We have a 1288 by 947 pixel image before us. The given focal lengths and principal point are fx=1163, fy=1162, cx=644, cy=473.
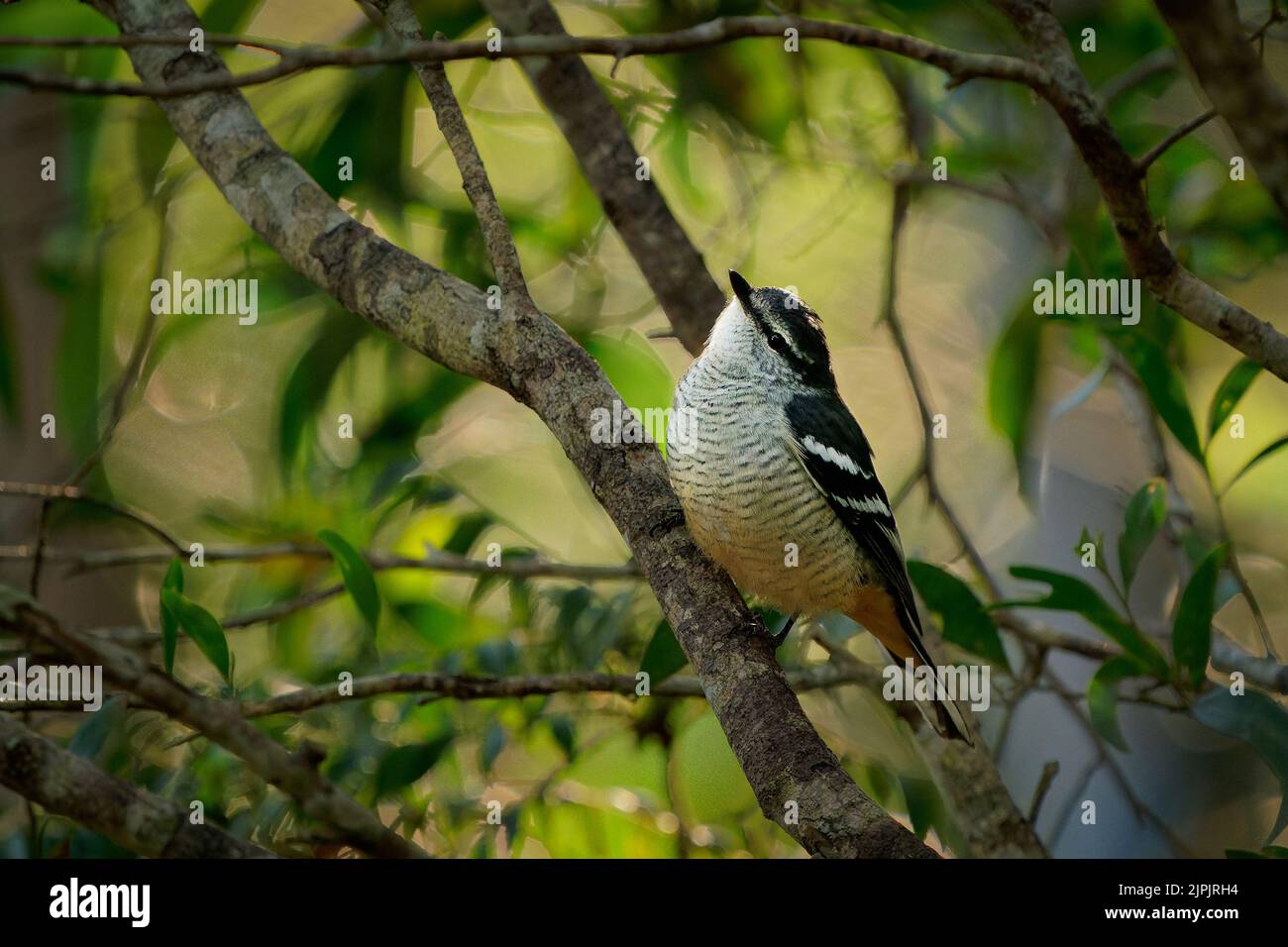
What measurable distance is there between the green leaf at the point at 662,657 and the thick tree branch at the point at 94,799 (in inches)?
48.2

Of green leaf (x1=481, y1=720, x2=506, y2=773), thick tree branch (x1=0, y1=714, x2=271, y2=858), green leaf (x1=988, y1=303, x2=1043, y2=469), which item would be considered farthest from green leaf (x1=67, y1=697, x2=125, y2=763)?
green leaf (x1=988, y1=303, x2=1043, y2=469)

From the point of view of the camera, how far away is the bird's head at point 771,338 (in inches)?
123

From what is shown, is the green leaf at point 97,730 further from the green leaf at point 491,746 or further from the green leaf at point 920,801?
the green leaf at point 920,801

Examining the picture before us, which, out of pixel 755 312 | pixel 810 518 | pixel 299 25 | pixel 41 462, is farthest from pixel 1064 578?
pixel 41 462

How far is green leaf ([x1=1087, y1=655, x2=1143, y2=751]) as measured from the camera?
2.48 meters

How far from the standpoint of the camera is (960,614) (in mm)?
2971

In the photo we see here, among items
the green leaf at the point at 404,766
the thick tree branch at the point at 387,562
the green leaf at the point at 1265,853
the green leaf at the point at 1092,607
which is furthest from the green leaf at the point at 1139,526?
the green leaf at the point at 404,766

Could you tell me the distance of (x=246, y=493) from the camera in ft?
18.5

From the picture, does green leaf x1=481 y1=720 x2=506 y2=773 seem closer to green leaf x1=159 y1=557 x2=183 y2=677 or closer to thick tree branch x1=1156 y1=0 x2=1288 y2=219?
green leaf x1=159 y1=557 x2=183 y2=677
